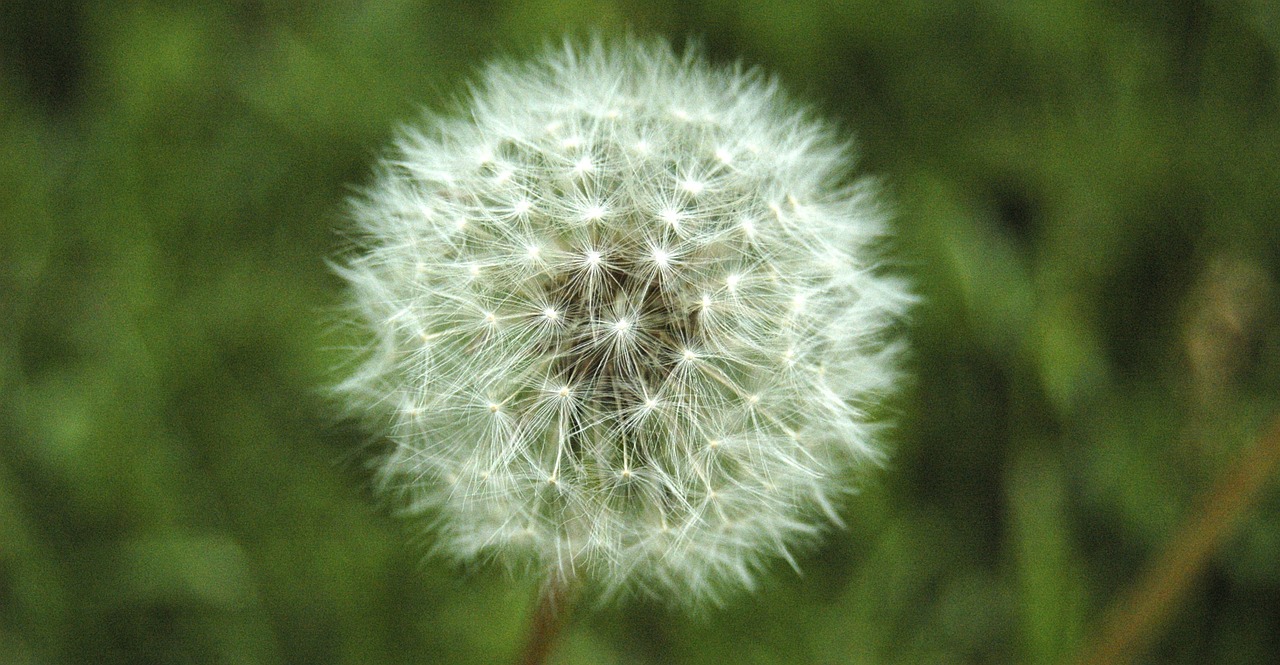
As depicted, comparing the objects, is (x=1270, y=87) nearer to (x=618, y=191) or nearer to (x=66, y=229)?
(x=618, y=191)

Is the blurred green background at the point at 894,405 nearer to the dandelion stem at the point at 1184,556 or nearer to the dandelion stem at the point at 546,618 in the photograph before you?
the dandelion stem at the point at 1184,556

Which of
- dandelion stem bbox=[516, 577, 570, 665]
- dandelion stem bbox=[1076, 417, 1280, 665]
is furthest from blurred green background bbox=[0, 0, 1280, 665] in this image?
dandelion stem bbox=[516, 577, 570, 665]

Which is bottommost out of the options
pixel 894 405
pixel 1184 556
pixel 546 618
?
pixel 1184 556

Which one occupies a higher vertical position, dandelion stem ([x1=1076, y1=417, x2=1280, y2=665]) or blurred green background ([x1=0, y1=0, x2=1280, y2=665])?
blurred green background ([x1=0, y1=0, x2=1280, y2=665])

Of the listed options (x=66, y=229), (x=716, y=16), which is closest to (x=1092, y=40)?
(x=716, y=16)

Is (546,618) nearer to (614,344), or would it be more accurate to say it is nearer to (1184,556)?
(614,344)

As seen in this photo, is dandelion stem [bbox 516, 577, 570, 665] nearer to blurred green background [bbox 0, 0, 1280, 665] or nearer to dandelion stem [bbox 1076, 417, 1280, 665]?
blurred green background [bbox 0, 0, 1280, 665]

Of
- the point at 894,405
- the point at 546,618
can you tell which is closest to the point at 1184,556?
the point at 894,405
